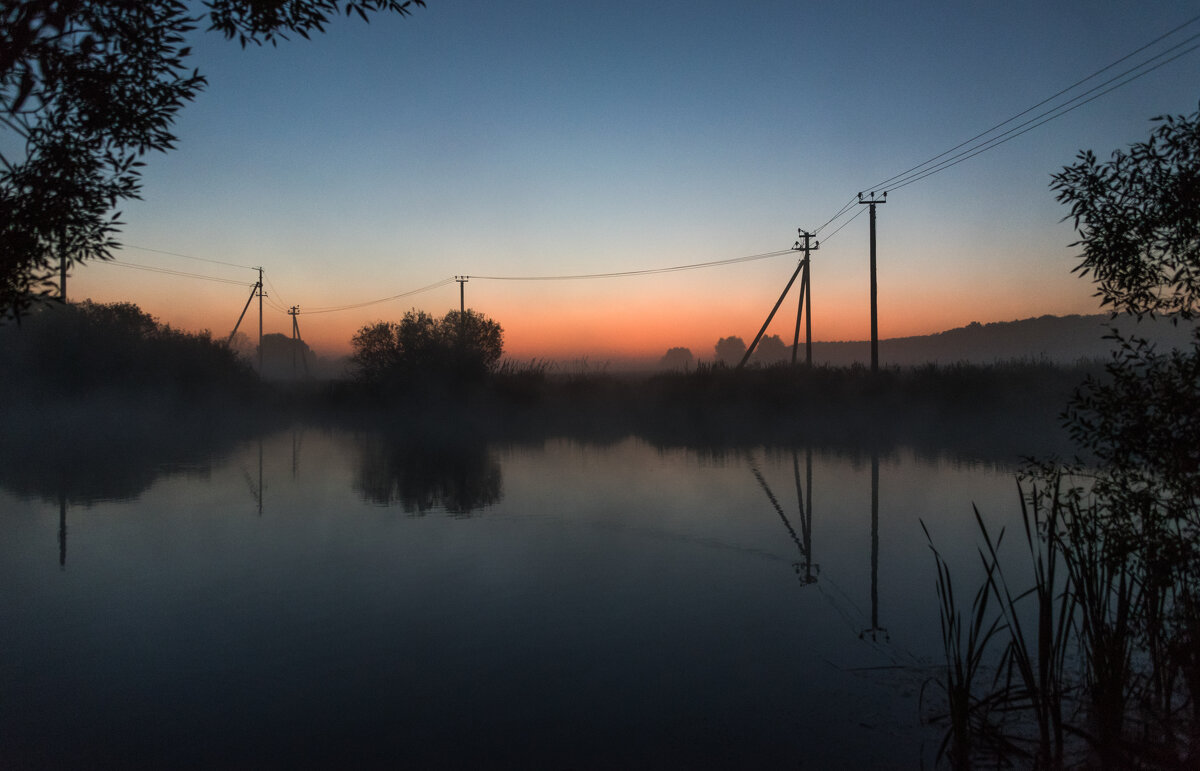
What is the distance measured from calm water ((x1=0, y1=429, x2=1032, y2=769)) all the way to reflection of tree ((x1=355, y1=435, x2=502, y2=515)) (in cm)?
27

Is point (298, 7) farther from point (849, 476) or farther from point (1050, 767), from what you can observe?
point (849, 476)

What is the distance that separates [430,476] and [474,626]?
→ 9593mm

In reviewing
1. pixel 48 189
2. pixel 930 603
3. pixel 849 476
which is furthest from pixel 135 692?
pixel 849 476

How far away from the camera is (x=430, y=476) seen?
50.9 ft

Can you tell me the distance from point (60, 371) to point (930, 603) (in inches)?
1528

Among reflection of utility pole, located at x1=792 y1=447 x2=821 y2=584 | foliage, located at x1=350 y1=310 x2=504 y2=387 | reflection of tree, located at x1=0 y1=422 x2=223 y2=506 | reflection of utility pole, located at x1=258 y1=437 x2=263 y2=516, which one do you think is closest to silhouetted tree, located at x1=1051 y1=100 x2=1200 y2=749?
reflection of utility pole, located at x1=792 y1=447 x2=821 y2=584

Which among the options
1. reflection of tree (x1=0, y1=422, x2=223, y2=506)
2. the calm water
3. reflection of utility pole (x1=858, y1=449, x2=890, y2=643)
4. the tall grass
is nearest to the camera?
the tall grass

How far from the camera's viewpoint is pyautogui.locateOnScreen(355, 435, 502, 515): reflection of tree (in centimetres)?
1250

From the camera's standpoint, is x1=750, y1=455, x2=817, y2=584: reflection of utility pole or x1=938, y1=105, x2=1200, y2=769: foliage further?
x1=750, y1=455, x2=817, y2=584: reflection of utility pole

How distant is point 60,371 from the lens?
33250mm

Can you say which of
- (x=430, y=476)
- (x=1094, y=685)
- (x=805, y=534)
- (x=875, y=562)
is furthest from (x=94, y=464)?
(x=1094, y=685)

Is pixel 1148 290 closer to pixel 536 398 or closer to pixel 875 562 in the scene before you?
pixel 875 562

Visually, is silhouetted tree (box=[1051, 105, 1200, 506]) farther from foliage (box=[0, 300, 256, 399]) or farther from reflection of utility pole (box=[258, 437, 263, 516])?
foliage (box=[0, 300, 256, 399])

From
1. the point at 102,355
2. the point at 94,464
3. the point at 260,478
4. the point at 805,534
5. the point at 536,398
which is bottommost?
the point at 805,534
